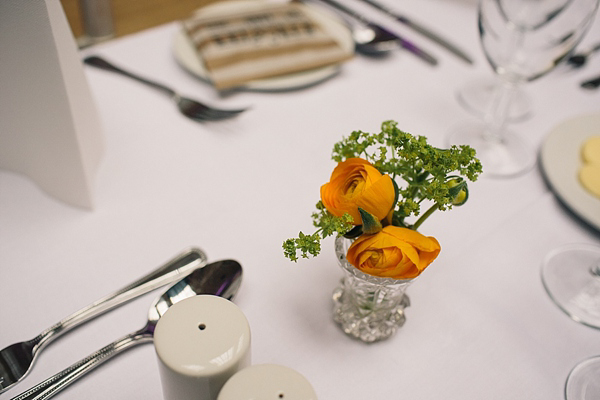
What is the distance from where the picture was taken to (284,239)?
600mm

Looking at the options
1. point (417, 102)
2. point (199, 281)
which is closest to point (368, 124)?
point (417, 102)

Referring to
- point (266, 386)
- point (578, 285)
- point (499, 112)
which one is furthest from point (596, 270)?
point (266, 386)

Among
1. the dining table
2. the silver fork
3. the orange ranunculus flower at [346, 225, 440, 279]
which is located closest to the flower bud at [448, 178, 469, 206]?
the orange ranunculus flower at [346, 225, 440, 279]

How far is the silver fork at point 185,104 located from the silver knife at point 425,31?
406 millimetres

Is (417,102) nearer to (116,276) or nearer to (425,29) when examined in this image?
(425,29)

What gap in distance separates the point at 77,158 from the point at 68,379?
0.23 meters

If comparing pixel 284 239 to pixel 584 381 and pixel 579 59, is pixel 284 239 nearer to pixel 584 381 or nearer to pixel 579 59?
pixel 584 381

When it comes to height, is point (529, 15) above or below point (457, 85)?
above

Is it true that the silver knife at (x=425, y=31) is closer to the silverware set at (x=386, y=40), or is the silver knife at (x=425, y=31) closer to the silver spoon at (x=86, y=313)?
the silverware set at (x=386, y=40)

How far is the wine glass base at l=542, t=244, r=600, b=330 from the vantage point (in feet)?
1.83

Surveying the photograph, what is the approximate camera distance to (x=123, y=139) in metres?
0.70

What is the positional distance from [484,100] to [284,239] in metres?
0.44

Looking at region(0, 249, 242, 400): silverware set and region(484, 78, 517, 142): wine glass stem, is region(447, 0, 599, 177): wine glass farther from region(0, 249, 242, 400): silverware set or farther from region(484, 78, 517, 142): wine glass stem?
region(0, 249, 242, 400): silverware set

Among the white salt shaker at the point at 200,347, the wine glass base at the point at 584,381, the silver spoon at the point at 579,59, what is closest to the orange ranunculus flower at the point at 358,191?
the white salt shaker at the point at 200,347
